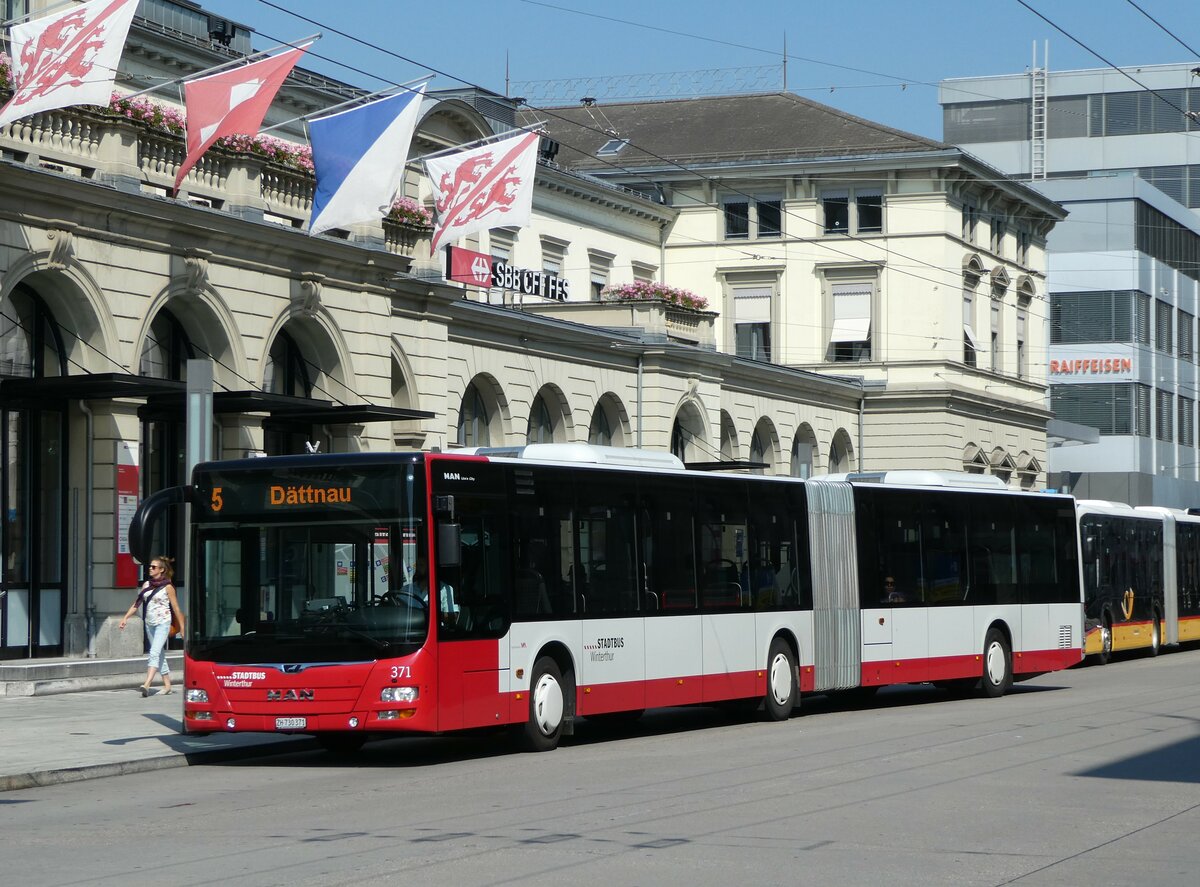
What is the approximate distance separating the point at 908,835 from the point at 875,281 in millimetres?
51133

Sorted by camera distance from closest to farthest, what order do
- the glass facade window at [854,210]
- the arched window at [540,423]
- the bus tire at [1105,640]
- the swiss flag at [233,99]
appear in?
the swiss flag at [233,99] < the bus tire at [1105,640] < the arched window at [540,423] < the glass facade window at [854,210]

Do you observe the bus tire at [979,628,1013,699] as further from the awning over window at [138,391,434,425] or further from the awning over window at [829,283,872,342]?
the awning over window at [829,283,872,342]

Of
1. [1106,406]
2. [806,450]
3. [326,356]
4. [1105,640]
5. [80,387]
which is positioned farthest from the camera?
[1106,406]

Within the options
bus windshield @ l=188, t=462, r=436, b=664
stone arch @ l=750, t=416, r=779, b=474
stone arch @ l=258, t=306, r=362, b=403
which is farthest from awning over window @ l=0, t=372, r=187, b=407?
stone arch @ l=750, t=416, r=779, b=474

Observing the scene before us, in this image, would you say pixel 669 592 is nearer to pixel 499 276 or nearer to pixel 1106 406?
pixel 499 276

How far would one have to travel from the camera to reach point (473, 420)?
3922 cm

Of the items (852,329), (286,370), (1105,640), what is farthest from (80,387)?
(852,329)

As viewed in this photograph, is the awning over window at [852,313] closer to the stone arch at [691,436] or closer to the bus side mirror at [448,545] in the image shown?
the stone arch at [691,436]

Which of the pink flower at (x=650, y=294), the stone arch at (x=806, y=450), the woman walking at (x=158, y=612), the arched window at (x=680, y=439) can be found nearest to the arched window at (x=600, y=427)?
the pink flower at (x=650, y=294)

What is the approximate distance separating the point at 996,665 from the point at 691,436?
21001mm

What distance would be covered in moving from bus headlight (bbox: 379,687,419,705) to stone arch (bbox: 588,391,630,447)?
2729 cm

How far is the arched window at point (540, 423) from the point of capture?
41406mm

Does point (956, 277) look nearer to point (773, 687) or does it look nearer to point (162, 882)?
point (773, 687)

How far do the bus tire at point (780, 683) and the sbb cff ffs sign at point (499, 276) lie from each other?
52.6ft
